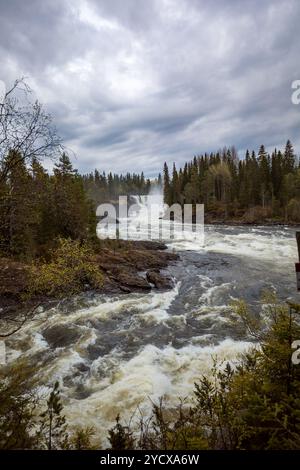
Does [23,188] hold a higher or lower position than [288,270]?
higher

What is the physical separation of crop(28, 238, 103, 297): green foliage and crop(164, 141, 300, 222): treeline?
1881 inches

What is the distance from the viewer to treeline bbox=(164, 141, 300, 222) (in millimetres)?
57094

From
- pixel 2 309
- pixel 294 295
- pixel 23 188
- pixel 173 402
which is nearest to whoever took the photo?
pixel 23 188

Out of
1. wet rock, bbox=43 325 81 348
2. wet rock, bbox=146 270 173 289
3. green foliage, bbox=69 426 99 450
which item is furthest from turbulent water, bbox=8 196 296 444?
green foliage, bbox=69 426 99 450

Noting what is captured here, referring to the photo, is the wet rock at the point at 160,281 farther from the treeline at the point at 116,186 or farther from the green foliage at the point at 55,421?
the treeline at the point at 116,186

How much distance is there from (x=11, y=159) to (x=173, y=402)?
659 centimetres

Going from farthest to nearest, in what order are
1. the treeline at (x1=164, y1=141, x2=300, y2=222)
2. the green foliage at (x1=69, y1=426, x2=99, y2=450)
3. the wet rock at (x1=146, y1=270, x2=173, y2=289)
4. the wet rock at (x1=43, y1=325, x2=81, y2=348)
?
1. the treeline at (x1=164, y1=141, x2=300, y2=222)
2. the wet rock at (x1=146, y1=270, x2=173, y2=289)
3. the wet rock at (x1=43, y1=325, x2=81, y2=348)
4. the green foliage at (x1=69, y1=426, x2=99, y2=450)

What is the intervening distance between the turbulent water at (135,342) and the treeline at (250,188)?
42852 mm

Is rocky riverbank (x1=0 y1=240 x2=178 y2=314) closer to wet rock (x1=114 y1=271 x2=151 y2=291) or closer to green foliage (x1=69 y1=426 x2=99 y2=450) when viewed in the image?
wet rock (x1=114 y1=271 x2=151 y2=291)

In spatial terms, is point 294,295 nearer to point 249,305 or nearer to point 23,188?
point 249,305

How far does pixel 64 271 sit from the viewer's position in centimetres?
863

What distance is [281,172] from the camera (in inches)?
2450

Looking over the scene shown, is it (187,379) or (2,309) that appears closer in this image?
(187,379)

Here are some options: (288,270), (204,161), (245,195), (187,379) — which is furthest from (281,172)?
(187,379)
